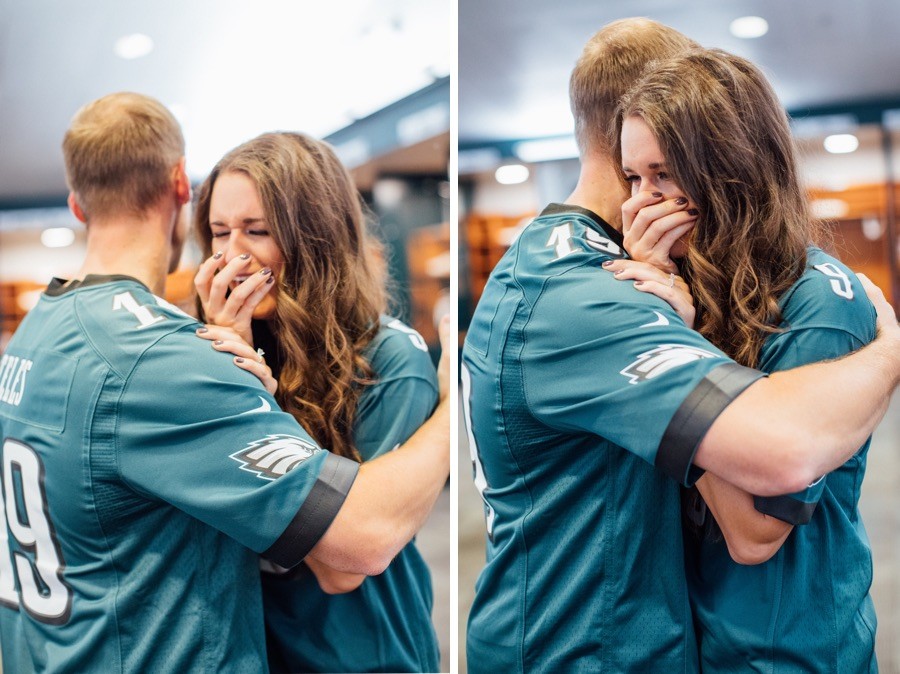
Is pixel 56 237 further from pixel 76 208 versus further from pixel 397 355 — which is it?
pixel 397 355

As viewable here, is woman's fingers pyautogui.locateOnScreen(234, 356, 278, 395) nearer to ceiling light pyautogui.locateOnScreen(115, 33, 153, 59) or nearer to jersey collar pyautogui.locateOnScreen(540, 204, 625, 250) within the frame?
jersey collar pyautogui.locateOnScreen(540, 204, 625, 250)

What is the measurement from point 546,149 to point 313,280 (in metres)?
0.69

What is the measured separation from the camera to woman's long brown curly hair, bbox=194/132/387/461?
1.64 metres

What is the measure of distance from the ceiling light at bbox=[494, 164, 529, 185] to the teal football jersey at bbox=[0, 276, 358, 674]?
0.91 meters

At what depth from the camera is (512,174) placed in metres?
1.99

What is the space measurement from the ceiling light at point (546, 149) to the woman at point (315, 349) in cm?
52

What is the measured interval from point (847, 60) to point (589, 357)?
124cm

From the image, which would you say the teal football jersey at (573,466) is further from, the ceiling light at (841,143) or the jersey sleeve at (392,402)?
the ceiling light at (841,143)

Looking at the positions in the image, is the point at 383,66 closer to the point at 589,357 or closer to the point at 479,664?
the point at 589,357

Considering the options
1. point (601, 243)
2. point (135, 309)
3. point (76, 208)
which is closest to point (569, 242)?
point (601, 243)

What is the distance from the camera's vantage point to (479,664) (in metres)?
1.52

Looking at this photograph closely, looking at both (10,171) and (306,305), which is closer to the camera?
(306,305)

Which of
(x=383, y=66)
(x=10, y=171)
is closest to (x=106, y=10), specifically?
(x=10, y=171)

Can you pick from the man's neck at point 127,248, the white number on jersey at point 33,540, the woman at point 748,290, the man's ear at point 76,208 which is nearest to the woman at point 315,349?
the man's neck at point 127,248
